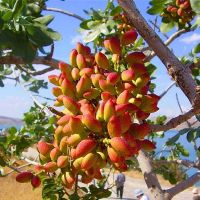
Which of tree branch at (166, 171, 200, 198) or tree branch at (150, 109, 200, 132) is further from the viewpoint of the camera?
tree branch at (166, 171, 200, 198)

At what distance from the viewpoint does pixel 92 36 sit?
Result: 1949 mm

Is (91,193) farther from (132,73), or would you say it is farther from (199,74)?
(199,74)

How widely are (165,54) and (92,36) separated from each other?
949 millimetres

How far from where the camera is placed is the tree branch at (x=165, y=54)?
101cm

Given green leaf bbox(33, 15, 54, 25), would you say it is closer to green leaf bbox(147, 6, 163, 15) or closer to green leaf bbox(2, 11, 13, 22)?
green leaf bbox(2, 11, 13, 22)

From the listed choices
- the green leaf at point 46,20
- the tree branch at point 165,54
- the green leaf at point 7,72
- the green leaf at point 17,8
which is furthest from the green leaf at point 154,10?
the green leaf at point 7,72

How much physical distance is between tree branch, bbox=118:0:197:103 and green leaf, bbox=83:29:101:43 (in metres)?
0.85

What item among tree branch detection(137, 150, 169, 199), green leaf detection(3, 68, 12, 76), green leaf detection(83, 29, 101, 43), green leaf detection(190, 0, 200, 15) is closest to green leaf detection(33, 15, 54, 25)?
green leaf detection(83, 29, 101, 43)

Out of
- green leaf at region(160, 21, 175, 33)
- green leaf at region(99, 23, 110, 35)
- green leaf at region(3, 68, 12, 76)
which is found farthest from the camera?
green leaf at region(3, 68, 12, 76)

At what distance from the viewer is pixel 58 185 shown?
1479 millimetres

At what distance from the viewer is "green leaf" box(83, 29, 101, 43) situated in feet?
6.31

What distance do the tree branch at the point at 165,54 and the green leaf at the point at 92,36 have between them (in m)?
0.85

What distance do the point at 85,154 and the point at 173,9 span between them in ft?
4.76

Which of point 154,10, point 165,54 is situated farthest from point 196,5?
point 154,10
